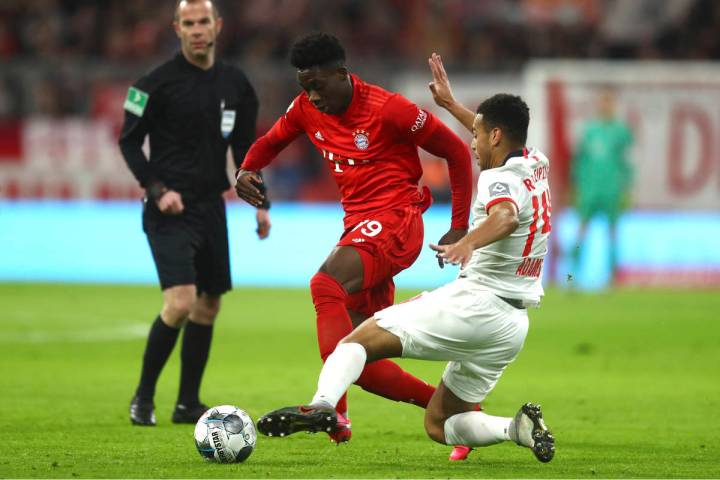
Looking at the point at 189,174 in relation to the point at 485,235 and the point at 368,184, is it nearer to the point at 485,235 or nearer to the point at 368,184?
the point at 368,184

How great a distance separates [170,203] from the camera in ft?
25.2

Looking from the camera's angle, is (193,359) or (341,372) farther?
(193,359)

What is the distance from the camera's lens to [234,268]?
703 inches

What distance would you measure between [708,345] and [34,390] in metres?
6.19

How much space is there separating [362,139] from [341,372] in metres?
1.42

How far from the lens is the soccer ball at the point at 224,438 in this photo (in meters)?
6.13

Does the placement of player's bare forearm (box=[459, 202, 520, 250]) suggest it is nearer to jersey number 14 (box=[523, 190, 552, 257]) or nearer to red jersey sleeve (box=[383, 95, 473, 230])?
jersey number 14 (box=[523, 190, 552, 257])

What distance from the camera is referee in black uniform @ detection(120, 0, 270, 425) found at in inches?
308

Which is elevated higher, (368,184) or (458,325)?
(368,184)

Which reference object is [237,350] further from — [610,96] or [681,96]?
[681,96]

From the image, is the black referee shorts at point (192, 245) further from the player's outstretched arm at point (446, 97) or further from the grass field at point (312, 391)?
the player's outstretched arm at point (446, 97)

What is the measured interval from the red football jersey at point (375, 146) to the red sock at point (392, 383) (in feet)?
2.42

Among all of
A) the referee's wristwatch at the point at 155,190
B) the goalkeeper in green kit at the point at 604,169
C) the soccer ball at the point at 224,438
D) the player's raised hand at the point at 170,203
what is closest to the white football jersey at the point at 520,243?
the soccer ball at the point at 224,438

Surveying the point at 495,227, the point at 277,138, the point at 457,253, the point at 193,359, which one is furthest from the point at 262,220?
the point at 457,253
